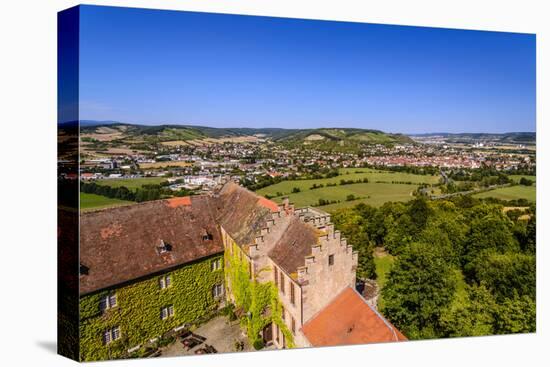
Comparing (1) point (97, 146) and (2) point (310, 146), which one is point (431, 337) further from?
(1) point (97, 146)

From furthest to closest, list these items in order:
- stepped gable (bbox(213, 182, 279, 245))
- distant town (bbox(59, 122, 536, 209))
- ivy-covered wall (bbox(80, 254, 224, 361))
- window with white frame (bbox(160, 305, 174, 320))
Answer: stepped gable (bbox(213, 182, 279, 245)), window with white frame (bbox(160, 305, 174, 320)), distant town (bbox(59, 122, 536, 209)), ivy-covered wall (bbox(80, 254, 224, 361))

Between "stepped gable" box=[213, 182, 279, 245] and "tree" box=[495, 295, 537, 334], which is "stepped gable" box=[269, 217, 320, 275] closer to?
"stepped gable" box=[213, 182, 279, 245]

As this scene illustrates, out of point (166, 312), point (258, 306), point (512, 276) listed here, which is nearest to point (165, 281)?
point (166, 312)

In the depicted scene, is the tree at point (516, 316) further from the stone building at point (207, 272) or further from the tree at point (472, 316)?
the stone building at point (207, 272)

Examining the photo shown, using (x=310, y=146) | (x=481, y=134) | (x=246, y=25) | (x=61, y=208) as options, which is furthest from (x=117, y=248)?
(x=481, y=134)

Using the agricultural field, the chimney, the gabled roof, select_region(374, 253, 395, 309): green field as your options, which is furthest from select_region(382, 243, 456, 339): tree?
the chimney

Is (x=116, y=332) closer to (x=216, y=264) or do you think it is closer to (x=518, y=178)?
(x=216, y=264)
